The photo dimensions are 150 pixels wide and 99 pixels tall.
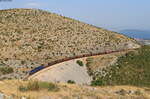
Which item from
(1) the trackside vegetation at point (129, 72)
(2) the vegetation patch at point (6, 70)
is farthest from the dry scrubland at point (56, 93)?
(2) the vegetation patch at point (6, 70)

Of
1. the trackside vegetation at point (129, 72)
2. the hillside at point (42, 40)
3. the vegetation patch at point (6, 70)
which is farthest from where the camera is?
the hillside at point (42, 40)

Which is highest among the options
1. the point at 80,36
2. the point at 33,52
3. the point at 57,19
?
the point at 57,19

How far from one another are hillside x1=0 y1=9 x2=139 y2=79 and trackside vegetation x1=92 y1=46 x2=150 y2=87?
11.4 m

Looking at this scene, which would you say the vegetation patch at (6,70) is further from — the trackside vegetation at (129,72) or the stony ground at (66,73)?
the trackside vegetation at (129,72)

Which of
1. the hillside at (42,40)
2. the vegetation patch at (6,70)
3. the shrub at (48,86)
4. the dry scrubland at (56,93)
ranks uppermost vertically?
the hillside at (42,40)

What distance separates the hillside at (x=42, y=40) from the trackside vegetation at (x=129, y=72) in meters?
11.4

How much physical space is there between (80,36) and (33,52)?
20.3m

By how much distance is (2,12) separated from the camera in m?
99.9

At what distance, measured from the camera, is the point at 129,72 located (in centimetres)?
4809

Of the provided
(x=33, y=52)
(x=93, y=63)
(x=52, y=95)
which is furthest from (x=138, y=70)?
(x=52, y=95)

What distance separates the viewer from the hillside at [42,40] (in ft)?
192

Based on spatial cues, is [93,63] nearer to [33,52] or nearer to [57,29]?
[33,52]

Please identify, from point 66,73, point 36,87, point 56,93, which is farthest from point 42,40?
point 56,93

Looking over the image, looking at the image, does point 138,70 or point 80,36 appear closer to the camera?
point 138,70
